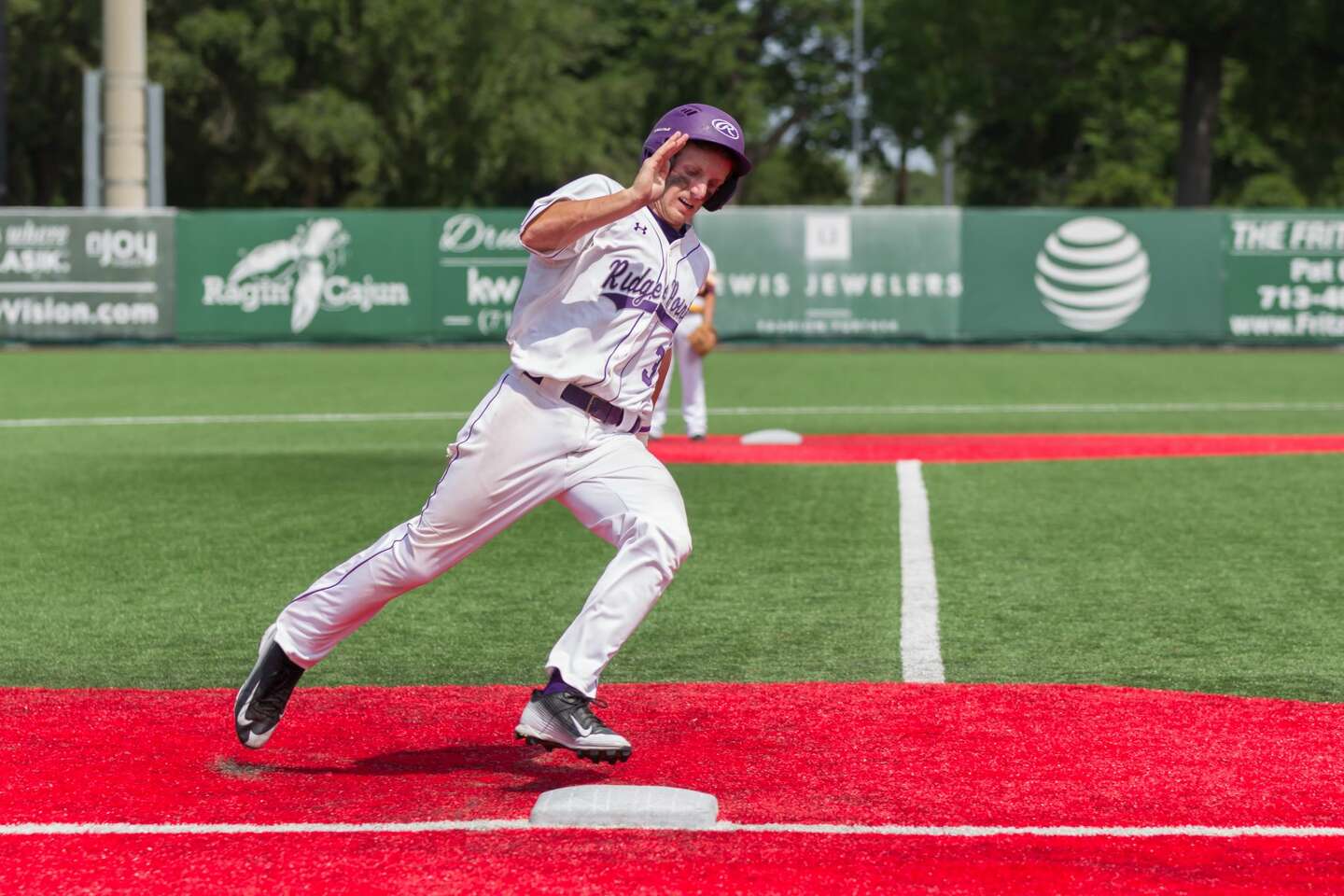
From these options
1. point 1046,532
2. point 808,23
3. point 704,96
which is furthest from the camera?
point 808,23

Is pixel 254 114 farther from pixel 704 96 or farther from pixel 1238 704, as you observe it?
pixel 1238 704

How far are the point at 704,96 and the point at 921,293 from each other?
116 feet

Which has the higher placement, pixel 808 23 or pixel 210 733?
pixel 808 23

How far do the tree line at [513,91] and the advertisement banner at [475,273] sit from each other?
67.3ft

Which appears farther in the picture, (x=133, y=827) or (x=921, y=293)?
(x=921, y=293)

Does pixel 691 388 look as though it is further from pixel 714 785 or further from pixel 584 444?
pixel 714 785

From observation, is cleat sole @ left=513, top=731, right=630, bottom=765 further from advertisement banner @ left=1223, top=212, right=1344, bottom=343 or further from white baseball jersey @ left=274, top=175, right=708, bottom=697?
advertisement banner @ left=1223, top=212, right=1344, bottom=343

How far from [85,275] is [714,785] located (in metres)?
26.0

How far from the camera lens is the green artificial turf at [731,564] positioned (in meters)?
6.92

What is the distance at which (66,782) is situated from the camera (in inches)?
195

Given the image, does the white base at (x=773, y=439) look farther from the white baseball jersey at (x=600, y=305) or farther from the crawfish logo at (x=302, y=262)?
the crawfish logo at (x=302, y=262)

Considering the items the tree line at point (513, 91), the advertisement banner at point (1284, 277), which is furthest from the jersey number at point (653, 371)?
the tree line at point (513, 91)

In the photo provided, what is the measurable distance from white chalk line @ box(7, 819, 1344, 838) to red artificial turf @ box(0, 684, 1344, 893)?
0.04 meters

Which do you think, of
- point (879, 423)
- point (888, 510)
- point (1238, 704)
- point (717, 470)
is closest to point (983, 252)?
point (879, 423)
